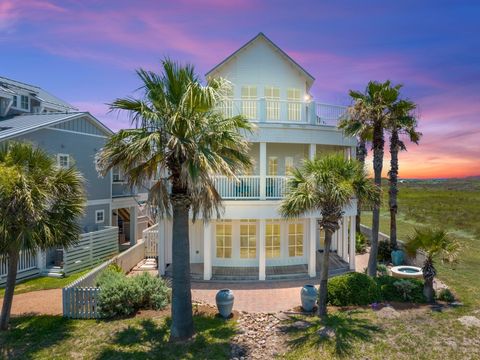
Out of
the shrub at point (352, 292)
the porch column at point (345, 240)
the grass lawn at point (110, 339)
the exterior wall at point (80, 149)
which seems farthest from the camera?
the exterior wall at point (80, 149)

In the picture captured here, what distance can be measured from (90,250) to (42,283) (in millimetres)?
3211

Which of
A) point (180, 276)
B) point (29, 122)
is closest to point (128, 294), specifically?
point (180, 276)

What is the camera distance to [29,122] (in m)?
18.7

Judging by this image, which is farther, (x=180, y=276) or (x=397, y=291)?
(x=397, y=291)

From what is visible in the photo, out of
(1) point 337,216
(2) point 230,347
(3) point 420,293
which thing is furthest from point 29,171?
(3) point 420,293

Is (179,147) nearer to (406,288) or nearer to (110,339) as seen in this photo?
(110,339)

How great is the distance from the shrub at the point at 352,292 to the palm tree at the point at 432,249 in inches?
73.0

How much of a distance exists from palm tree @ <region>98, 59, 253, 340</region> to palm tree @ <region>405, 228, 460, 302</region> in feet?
25.5

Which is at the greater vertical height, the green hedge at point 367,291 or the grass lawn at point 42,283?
the green hedge at point 367,291

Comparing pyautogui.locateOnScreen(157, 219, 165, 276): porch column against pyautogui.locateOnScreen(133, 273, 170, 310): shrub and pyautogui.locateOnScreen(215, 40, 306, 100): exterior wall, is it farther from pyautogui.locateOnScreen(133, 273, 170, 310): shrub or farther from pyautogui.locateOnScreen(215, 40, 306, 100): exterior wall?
pyautogui.locateOnScreen(215, 40, 306, 100): exterior wall

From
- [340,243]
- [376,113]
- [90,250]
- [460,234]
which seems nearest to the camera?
[376,113]

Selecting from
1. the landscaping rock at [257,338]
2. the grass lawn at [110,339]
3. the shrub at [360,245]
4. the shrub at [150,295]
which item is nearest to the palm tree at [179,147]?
the grass lawn at [110,339]

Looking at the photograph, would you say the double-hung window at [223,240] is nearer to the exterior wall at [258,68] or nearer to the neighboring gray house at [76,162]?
the neighboring gray house at [76,162]

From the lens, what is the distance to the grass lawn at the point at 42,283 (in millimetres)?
14336
